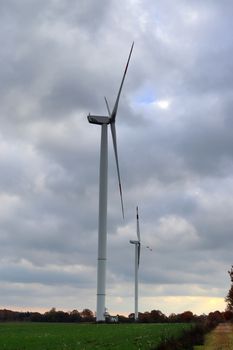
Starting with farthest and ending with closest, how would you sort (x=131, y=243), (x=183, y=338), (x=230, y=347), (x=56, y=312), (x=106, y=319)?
1. (x=56, y=312)
2. (x=131, y=243)
3. (x=106, y=319)
4. (x=183, y=338)
5. (x=230, y=347)

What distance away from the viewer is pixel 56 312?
5753 inches

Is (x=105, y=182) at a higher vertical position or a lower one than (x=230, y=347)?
higher

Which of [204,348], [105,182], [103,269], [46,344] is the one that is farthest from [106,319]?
[204,348]

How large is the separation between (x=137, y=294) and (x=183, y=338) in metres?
Result: 75.6

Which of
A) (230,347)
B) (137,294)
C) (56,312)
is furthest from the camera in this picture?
(56,312)

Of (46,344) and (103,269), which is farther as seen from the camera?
(103,269)

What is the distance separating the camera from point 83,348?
29719 mm

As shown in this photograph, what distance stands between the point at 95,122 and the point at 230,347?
56.9m

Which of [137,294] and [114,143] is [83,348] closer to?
[114,143]

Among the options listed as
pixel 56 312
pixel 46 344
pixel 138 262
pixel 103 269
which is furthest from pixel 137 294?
pixel 46 344

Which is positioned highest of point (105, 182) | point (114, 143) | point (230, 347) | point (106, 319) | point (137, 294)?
point (114, 143)

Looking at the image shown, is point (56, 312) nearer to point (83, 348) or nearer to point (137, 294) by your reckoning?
point (137, 294)

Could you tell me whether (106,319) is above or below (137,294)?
below

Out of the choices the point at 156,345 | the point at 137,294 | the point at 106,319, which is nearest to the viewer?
the point at 156,345
